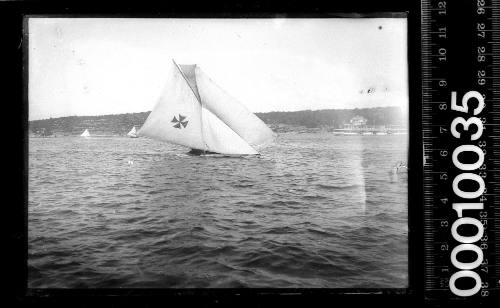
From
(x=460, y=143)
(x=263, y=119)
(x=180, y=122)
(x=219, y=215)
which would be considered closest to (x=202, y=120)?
(x=180, y=122)

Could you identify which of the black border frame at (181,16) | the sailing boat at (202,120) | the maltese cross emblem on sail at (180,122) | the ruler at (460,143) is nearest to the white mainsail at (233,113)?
the sailing boat at (202,120)

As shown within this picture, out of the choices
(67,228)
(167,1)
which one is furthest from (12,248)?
(167,1)

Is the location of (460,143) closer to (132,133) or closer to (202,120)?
(202,120)

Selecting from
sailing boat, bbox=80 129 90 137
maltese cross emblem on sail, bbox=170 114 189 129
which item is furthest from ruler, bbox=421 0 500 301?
sailing boat, bbox=80 129 90 137

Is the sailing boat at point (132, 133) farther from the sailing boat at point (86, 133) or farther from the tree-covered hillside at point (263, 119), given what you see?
the sailing boat at point (86, 133)

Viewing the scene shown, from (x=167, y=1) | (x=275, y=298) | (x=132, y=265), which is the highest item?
(x=167, y=1)

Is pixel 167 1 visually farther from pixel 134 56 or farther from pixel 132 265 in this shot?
pixel 132 265
